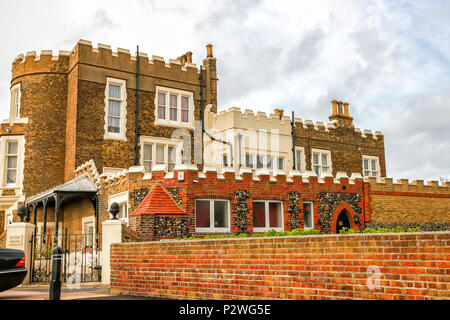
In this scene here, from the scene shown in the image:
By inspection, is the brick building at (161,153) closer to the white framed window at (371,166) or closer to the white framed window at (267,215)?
the white framed window at (267,215)

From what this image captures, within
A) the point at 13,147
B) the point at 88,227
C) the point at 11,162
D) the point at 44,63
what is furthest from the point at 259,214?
the point at 44,63

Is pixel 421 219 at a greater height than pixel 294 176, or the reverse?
pixel 294 176

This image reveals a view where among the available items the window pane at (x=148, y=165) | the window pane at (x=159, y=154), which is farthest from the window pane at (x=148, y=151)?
the window pane at (x=159, y=154)

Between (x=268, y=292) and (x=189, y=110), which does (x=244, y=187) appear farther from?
(x=268, y=292)

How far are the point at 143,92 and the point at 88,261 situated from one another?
37.2 feet

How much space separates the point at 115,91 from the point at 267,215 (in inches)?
412

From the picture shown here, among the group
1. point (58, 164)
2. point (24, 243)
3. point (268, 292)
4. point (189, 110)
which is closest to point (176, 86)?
point (189, 110)

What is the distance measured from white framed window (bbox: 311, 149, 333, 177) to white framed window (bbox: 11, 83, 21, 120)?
16.9 m

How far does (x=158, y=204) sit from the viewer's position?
17.5m

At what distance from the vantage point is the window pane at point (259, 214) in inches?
797

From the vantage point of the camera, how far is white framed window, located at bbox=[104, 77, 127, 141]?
79.1 feet

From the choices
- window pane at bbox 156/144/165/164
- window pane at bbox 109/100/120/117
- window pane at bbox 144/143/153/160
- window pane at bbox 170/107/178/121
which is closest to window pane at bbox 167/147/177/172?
window pane at bbox 156/144/165/164

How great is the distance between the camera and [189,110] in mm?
26297

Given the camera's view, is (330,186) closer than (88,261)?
No
